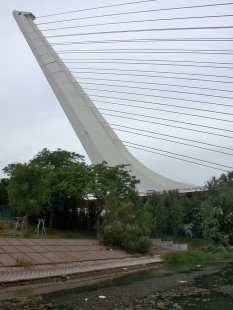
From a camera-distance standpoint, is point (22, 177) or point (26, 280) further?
point (22, 177)

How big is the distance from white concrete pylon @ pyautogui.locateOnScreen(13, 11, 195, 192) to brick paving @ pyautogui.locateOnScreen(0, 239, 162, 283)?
300 inches

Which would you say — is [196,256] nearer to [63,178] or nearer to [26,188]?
[26,188]

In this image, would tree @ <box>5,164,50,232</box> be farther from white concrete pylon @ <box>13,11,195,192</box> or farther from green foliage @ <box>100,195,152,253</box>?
white concrete pylon @ <box>13,11,195,192</box>

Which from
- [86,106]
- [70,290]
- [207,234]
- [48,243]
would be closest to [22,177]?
[48,243]

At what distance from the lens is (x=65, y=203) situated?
1209 inches

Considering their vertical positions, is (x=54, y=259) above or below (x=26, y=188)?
below

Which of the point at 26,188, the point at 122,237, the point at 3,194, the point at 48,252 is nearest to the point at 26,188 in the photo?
the point at 26,188

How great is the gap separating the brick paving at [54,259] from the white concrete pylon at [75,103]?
762 centimetres

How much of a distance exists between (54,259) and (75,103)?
41.9 ft

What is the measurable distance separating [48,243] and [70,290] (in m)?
7.35

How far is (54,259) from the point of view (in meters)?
15.6

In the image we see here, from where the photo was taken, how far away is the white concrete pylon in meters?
26.9

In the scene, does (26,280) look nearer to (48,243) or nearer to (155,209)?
(48,243)

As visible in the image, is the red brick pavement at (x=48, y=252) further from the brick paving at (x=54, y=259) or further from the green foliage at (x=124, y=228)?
the green foliage at (x=124, y=228)
